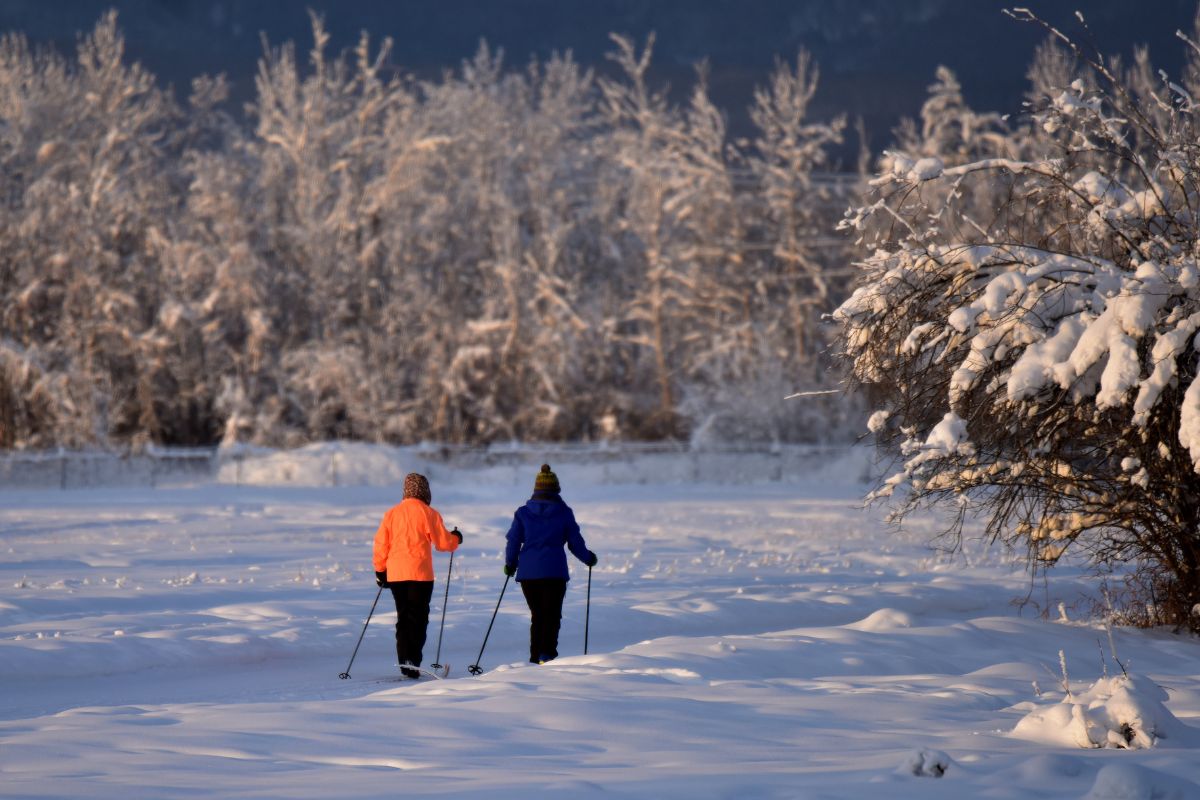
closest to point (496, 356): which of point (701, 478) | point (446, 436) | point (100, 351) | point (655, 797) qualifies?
point (446, 436)

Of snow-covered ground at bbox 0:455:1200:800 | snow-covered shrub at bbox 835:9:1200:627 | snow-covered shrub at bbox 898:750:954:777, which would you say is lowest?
snow-covered ground at bbox 0:455:1200:800

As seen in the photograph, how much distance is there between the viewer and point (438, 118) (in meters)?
53.8

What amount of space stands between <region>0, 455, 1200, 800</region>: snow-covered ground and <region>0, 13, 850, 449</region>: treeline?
23.4 metres

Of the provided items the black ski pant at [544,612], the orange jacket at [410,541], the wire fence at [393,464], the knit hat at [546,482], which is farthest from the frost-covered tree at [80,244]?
the black ski pant at [544,612]

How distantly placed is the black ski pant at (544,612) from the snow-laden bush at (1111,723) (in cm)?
487

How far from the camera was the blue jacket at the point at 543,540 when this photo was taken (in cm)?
1129

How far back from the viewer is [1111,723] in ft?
22.8

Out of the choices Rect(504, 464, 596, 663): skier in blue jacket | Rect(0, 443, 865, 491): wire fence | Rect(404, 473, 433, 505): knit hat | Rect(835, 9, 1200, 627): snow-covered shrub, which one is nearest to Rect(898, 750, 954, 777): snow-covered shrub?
Rect(835, 9, 1200, 627): snow-covered shrub

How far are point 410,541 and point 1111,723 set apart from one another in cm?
631

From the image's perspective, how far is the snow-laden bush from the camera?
22.6 feet

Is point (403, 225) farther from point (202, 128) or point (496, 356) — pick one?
point (202, 128)

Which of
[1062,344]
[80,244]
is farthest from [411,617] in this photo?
[80,244]

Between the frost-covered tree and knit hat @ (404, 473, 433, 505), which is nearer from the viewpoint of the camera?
knit hat @ (404, 473, 433, 505)

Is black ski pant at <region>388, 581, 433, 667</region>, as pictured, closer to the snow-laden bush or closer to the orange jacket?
the orange jacket
